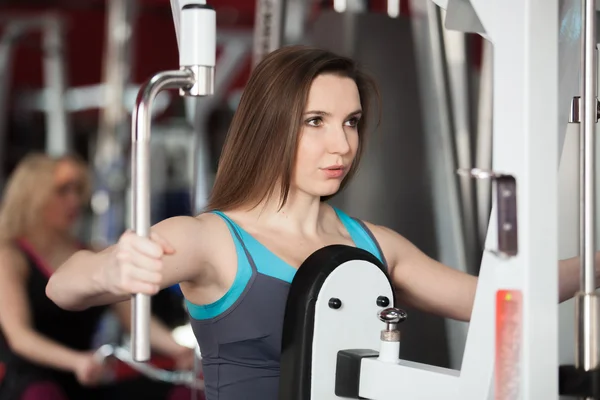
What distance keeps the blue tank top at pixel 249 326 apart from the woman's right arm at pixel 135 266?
69mm

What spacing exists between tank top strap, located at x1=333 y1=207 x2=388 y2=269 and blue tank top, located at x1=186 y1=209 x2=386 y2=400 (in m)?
0.22

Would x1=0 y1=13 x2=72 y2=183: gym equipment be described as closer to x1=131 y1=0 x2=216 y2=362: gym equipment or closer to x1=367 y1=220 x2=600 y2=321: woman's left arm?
x1=367 y1=220 x2=600 y2=321: woman's left arm

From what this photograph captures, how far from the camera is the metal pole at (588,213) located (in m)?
1.23

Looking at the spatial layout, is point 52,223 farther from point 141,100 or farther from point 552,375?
point 552,375

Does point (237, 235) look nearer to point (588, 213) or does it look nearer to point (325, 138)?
point (325, 138)

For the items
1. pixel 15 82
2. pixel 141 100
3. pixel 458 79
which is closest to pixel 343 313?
pixel 141 100

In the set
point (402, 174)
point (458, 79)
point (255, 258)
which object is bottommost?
point (255, 258)

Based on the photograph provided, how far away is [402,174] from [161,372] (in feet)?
5.02

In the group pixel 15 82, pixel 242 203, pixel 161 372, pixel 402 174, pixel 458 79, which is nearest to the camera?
pixel 242 203

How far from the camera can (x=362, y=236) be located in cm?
178

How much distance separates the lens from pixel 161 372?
11.7 ft

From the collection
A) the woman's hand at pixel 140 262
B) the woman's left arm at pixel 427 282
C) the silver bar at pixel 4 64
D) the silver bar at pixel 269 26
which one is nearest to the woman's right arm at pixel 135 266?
the woman's hand at pixel 140 262

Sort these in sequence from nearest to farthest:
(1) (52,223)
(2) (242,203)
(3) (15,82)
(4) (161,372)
Answer: 1. (2) (242,203)
2. (1) (52,223)
3. (4) (161,372)
4. (3) (15,82)

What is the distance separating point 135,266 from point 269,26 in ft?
6.01
